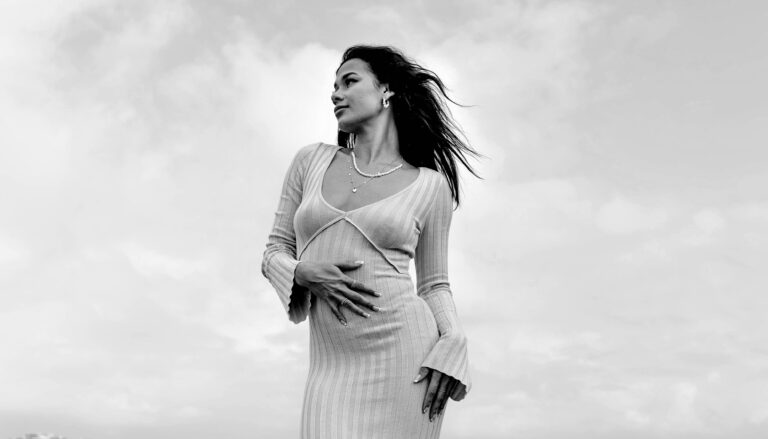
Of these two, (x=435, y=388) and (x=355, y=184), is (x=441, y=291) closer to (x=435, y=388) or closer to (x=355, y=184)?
(x=435, y=388)

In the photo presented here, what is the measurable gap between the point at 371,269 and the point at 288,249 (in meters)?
0.59

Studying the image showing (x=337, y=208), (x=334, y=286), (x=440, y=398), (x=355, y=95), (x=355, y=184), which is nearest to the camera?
(x=334, y=286)

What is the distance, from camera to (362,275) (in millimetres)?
5863

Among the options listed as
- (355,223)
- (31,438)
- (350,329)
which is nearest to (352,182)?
(355,223)

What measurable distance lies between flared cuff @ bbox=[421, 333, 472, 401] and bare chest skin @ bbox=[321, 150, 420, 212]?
92 cm

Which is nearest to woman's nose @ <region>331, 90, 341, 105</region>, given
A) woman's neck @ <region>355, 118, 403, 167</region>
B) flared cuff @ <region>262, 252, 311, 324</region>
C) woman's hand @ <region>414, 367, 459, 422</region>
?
woman's neck @ <region>355, 118, 403, 167</region>

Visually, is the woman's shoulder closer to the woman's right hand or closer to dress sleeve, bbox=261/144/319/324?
dress sleeve, bbox=261/144/319/324

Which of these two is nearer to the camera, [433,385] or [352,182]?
[433,385]

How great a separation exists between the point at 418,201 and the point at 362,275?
0.64 m

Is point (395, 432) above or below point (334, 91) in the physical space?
below

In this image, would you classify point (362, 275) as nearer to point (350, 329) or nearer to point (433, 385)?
point (350, 329)

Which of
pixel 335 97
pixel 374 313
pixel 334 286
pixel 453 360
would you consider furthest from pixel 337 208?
pixel 453 360

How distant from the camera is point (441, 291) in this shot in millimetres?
6219

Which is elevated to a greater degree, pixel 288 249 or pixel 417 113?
pixel 417 113
